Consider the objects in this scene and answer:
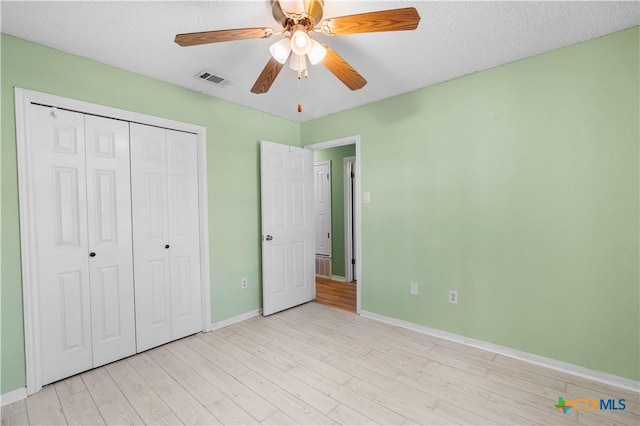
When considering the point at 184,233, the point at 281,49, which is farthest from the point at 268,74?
the point at 184,233

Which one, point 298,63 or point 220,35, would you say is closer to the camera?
point 220,35

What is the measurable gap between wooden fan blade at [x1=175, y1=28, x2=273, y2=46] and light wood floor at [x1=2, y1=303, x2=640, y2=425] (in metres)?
2.17

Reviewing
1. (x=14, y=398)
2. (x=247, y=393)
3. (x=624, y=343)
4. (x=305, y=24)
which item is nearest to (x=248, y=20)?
(x=305, y=24)

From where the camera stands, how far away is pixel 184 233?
2.82m

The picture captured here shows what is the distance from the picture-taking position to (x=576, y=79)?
2.09 meters

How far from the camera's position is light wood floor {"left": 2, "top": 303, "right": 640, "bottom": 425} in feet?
5.71

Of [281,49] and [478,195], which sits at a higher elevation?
[281,49]

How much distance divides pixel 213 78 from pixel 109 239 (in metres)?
1.63

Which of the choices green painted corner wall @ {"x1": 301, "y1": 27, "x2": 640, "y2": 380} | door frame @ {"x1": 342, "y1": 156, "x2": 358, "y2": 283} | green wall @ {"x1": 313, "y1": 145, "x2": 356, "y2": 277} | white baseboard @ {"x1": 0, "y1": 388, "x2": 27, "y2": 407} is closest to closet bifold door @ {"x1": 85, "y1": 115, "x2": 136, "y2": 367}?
white baseboard @ {"x1": 0, "y1": 388, "x2": 27, "y2": 407}

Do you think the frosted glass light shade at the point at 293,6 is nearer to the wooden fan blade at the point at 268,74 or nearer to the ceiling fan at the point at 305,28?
the ceiling fan at the point at 305,28

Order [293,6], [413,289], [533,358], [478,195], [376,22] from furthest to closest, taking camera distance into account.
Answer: [413,289], [478,195], [533,358], [293,6], [376,22]

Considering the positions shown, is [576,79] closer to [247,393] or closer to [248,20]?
[248,20]

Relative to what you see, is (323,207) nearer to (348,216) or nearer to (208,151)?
(348,216)

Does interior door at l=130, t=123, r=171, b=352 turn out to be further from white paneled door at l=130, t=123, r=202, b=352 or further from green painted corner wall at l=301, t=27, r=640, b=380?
green painted corner wall at l=301, t=27, r=640, b=380
